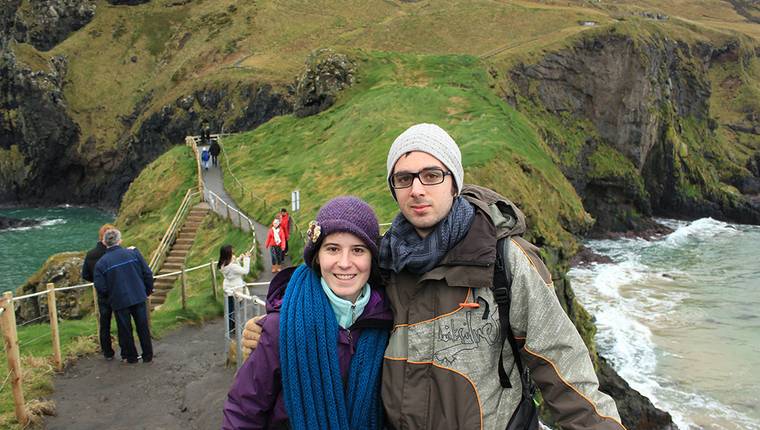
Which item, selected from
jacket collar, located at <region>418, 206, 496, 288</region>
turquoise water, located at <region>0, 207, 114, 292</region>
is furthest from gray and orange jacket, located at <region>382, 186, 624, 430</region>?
turquoise water, located at <region>0, 207, 114, 292</region>

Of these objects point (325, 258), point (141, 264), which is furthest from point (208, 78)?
point (325, 258)

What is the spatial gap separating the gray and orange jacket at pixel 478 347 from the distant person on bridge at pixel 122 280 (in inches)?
313

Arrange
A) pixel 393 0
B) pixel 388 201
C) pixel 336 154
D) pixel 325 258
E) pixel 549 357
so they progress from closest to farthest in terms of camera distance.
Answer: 1. pixel 549 357
2. pixel 325 258
3. pixel 388 201
4. pixel 336 154
5. pixel 393 0

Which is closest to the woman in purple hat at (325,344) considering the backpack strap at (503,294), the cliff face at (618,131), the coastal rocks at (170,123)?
the backpack strap at (503,294)

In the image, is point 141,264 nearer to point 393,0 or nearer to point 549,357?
point 549,357

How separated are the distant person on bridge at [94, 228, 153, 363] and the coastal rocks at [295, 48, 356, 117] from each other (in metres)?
28.1

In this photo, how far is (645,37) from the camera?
171ft

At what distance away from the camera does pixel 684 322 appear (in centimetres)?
2555

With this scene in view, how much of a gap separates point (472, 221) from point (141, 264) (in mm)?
8403

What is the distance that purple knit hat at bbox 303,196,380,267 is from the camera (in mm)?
3078

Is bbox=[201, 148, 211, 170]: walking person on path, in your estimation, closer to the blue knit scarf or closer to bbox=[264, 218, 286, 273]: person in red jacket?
bbox=[264, 218, 286, 273]: person in red jacket

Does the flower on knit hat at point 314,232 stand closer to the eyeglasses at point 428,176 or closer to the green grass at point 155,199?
the eyeglasses at point 428,176

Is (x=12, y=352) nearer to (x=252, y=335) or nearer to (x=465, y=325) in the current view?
(x=252, y=335)

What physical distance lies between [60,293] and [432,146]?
19986 millimetres
